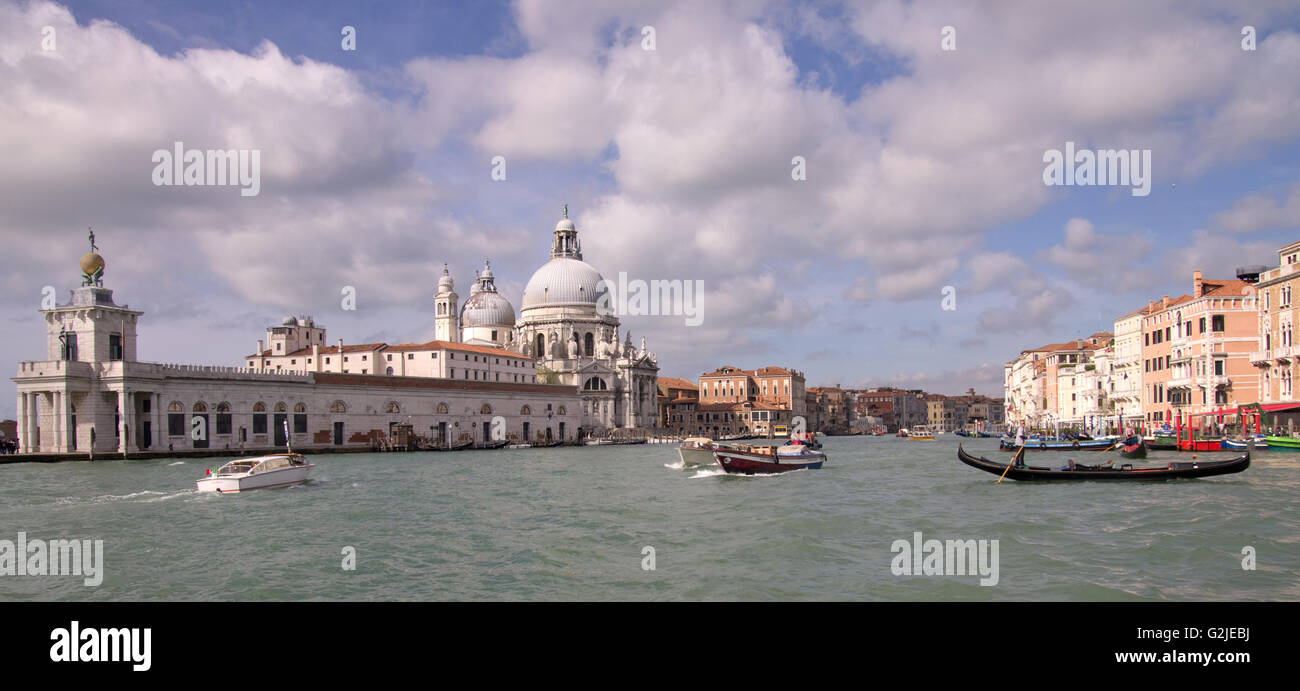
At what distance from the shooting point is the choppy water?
977 cm

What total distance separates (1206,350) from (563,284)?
55.6 meters

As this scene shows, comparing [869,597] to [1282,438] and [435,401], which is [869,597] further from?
[435,401]

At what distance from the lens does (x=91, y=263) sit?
3938 cm

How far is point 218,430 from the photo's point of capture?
42.3 m

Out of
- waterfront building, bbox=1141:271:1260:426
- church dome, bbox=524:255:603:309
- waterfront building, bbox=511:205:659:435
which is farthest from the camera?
church dome, bbox=524:255:603:309

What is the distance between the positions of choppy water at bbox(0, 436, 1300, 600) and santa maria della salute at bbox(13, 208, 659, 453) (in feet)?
52.5

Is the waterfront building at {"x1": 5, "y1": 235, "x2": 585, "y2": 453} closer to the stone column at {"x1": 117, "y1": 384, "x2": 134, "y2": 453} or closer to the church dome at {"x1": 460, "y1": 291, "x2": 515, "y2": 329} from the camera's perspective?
the stone column at {"x1": 117, "y1": 384, "x2": 134, "y2": 453}

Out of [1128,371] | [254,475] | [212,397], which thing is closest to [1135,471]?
[254,475]

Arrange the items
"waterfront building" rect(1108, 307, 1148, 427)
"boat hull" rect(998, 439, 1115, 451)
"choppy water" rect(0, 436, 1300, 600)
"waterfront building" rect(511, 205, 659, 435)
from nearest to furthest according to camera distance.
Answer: "choppy water" rect(0, 436, 1300, 600) < "boat hull" rect(998, 439, 1115, 451) < "waterfront building" rect(1108, 307, 1148, 427) < "waterfront building" rect(511, 205, 659, 435)

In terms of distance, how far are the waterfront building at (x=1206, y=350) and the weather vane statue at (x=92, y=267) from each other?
153ft

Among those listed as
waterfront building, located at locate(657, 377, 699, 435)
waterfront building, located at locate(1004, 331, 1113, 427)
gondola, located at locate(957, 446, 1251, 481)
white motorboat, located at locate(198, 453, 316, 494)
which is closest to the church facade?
waterfront building, located at locate(657, 377, 699, 435)
